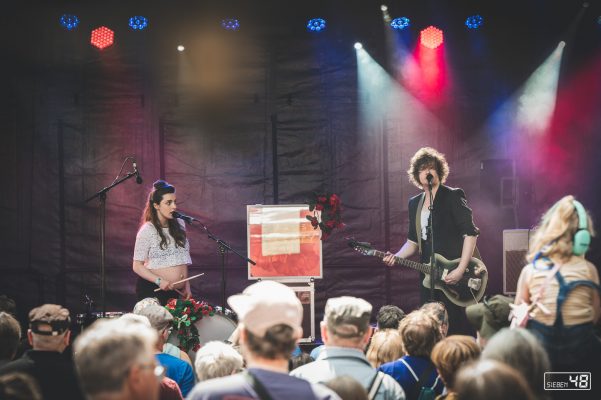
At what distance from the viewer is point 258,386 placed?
2.19 meters

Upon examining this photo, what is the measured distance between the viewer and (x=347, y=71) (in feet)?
29.8

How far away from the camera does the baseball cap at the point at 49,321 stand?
11.6 feet

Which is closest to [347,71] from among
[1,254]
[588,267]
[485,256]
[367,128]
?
[367,128]

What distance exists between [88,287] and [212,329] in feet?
10.2

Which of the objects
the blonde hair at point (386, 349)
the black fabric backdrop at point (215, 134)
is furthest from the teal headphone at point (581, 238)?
the black fabric backdrop at point (215, 134)

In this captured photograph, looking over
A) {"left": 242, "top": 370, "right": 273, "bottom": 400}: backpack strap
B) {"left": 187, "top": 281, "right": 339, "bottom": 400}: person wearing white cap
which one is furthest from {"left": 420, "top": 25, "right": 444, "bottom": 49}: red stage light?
{"left": 242, "top": 370, "right": 273, "bottom": 400}: backpack strap

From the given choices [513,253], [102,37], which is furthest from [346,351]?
[102,37]

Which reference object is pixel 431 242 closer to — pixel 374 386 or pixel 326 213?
pixel 326 213

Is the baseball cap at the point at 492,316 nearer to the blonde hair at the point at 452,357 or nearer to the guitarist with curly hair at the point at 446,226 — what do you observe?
the blonde hair at the point at 452,357

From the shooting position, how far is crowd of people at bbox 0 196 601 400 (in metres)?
2.06

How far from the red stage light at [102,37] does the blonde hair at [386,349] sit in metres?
A: 6.21

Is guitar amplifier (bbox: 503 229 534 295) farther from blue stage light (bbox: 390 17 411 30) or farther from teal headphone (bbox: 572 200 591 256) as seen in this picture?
teal headphone (bbox: 572 200 591 256)

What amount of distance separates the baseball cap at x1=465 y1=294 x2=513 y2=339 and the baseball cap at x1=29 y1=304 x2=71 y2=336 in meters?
2.37

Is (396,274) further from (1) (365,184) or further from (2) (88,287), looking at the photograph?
(2) (88,287)
